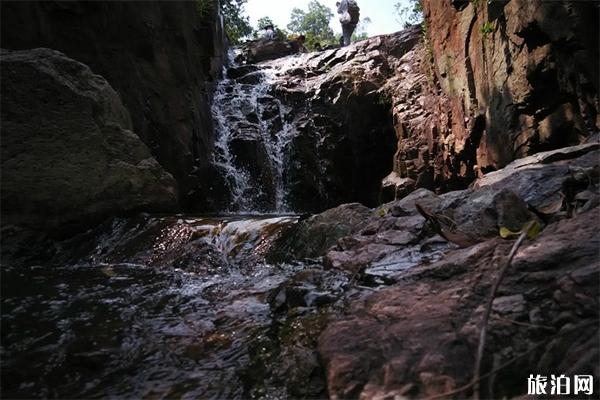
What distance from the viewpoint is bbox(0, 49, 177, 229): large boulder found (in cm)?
488

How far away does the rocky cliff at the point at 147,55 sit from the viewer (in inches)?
253

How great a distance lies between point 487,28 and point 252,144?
5.73 meters

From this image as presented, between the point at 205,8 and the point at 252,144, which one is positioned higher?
the point at 205,8

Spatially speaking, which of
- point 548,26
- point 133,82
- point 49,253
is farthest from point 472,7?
point 49,253

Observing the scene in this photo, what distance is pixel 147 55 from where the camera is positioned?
25.4ft

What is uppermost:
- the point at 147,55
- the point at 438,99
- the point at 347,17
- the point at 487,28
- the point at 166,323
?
the point at 347,17

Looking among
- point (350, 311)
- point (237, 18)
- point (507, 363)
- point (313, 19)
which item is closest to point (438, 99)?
point (350, 311)

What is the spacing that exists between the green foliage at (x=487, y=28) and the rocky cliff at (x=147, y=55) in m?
5.53

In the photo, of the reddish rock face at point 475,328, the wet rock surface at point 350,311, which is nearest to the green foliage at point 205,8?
the wet rock surface at point 350,311

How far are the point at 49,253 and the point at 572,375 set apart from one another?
517 cm

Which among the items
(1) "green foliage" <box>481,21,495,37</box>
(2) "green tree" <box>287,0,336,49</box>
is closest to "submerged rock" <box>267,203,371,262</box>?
(1) "green foliage" <box>481,21,495,37</box>

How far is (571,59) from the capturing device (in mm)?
4137

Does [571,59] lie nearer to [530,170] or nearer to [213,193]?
[530,170]

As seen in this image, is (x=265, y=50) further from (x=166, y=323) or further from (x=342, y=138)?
(x=166, y=323)
